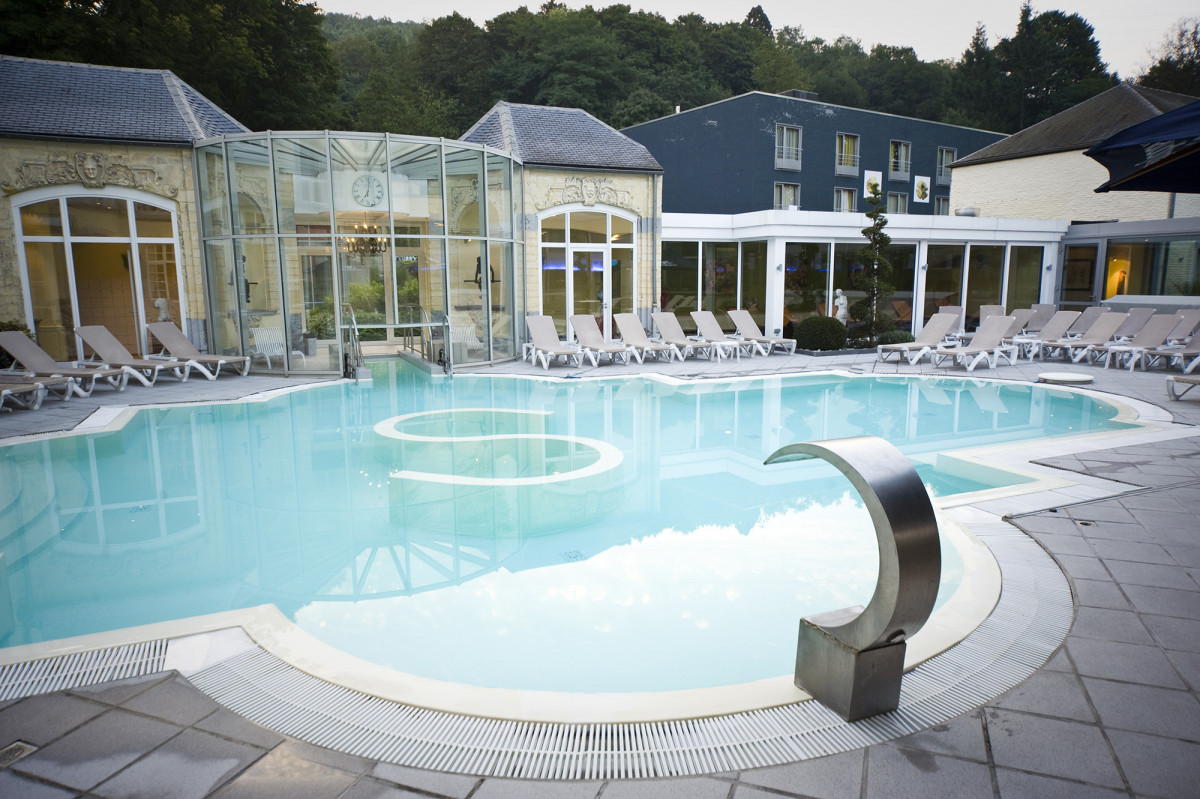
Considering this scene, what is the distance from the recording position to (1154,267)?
18.7 m

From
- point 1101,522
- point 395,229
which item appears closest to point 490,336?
point 395,229

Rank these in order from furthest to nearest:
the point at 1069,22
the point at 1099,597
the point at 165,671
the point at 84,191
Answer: the point at 1069,22 → the point at 84,191 → the point at 1099,597 → the point at 165,671

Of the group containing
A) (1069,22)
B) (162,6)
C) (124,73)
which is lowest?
(124,73)

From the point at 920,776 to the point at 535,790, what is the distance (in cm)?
120

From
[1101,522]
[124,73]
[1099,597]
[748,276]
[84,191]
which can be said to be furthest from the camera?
[748,276]

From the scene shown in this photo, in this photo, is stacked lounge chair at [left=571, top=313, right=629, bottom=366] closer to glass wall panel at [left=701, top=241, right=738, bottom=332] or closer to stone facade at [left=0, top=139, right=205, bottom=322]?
glass wall panel at [left=701, top=241, right=738, bottom=332]

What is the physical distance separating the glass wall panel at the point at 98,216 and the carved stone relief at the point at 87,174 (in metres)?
0.29

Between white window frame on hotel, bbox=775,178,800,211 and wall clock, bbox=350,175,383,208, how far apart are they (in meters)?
17.8

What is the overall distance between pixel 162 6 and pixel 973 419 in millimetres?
26266

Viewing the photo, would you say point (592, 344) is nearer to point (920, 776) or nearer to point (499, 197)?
point (499, 197)


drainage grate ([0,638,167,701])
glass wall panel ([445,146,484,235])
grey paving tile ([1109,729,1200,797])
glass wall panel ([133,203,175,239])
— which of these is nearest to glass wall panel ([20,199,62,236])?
glass wall panel ([133,203,175,239])

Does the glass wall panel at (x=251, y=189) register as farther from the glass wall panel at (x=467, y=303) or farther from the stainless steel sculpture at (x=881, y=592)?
the stainless steel sculpture at (x=881, y=592)

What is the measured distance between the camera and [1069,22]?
160 feet

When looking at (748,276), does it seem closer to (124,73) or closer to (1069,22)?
(124,73)
